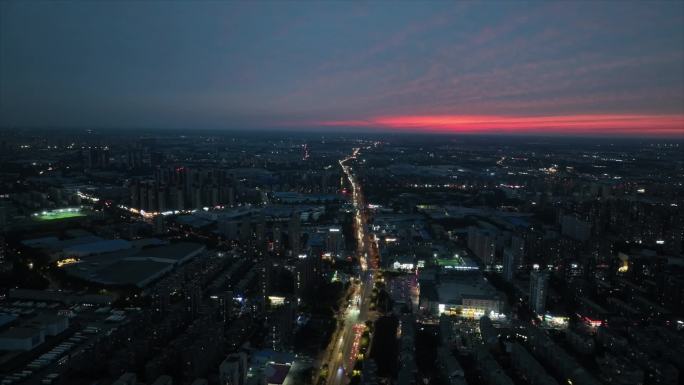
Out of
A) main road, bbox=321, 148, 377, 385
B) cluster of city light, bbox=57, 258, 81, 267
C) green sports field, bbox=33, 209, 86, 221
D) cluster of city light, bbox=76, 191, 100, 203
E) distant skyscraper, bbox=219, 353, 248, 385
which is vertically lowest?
main road, bbox=321, 148, 377, 385

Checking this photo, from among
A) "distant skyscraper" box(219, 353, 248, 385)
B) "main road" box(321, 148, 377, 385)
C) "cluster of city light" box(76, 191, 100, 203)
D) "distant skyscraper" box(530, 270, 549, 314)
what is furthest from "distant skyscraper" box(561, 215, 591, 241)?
"cluster of city light" box(76, 191, 100, 203)

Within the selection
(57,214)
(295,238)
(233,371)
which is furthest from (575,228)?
(57,214)

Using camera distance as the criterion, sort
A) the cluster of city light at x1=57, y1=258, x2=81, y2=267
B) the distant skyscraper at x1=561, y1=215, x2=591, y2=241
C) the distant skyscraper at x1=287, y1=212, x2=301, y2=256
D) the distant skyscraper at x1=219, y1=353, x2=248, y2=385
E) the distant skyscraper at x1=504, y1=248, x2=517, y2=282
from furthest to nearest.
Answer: the distant skyscraper at x1=561, y1=215, x2=591, y2=241 → the distant skyscraper at x1=287, y1=212, x2=301, y2=256 → the cluster of city light at x1=57, y1=258, x2=81, y2=267 → the distant skyscraper at x1=504, y1=248, x2=517, y2=282 → the distant skyscraper at x1=219, y1=353, x2=248, y2=385

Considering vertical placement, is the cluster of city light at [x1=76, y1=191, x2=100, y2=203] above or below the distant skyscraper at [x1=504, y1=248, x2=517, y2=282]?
above

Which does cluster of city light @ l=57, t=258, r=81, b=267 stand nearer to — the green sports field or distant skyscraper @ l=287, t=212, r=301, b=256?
the green sports field

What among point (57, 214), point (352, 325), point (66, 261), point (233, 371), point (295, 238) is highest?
point (295, 238)

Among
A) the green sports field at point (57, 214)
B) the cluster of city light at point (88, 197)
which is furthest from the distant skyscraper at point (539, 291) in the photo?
the cluster of city light at point (88, 197)

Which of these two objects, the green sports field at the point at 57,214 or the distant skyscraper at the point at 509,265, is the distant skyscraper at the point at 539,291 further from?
the green sports field at the point at 57,214

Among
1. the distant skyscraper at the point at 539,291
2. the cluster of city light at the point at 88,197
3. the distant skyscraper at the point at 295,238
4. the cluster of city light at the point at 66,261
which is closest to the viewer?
the distant skyscraper at the point at 539,291

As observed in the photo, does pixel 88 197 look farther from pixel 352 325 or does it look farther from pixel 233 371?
pixel 233 371

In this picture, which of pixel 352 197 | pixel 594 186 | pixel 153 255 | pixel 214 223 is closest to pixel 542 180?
pixel 594 186

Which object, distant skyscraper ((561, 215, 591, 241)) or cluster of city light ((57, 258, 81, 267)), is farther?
distant skyscraper ((561, 215, 591, 241))

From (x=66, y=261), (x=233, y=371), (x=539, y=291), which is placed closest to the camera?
(x=233, y=371)
